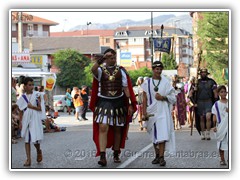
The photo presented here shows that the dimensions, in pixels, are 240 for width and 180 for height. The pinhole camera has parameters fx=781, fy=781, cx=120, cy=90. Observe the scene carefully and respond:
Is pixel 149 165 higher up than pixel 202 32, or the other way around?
pixel 202 32

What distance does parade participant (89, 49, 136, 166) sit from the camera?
1312 centimetres

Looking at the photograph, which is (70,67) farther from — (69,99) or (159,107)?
(159,107)

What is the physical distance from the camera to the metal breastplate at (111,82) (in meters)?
13.1

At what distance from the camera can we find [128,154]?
15.2 m

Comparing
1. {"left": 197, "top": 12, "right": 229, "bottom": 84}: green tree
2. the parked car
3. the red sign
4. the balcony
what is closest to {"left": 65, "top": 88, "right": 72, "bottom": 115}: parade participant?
the parked car

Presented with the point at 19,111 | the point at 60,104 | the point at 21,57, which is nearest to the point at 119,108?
the point at 19,111

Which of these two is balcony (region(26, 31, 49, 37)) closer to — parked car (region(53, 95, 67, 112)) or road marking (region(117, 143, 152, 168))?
parked car (region(53, 95, 67, 112))

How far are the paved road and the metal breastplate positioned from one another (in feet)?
4.02

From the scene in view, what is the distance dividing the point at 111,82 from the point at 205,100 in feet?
22.8

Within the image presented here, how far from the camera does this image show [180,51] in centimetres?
14275

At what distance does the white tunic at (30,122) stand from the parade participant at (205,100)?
7.00 m
